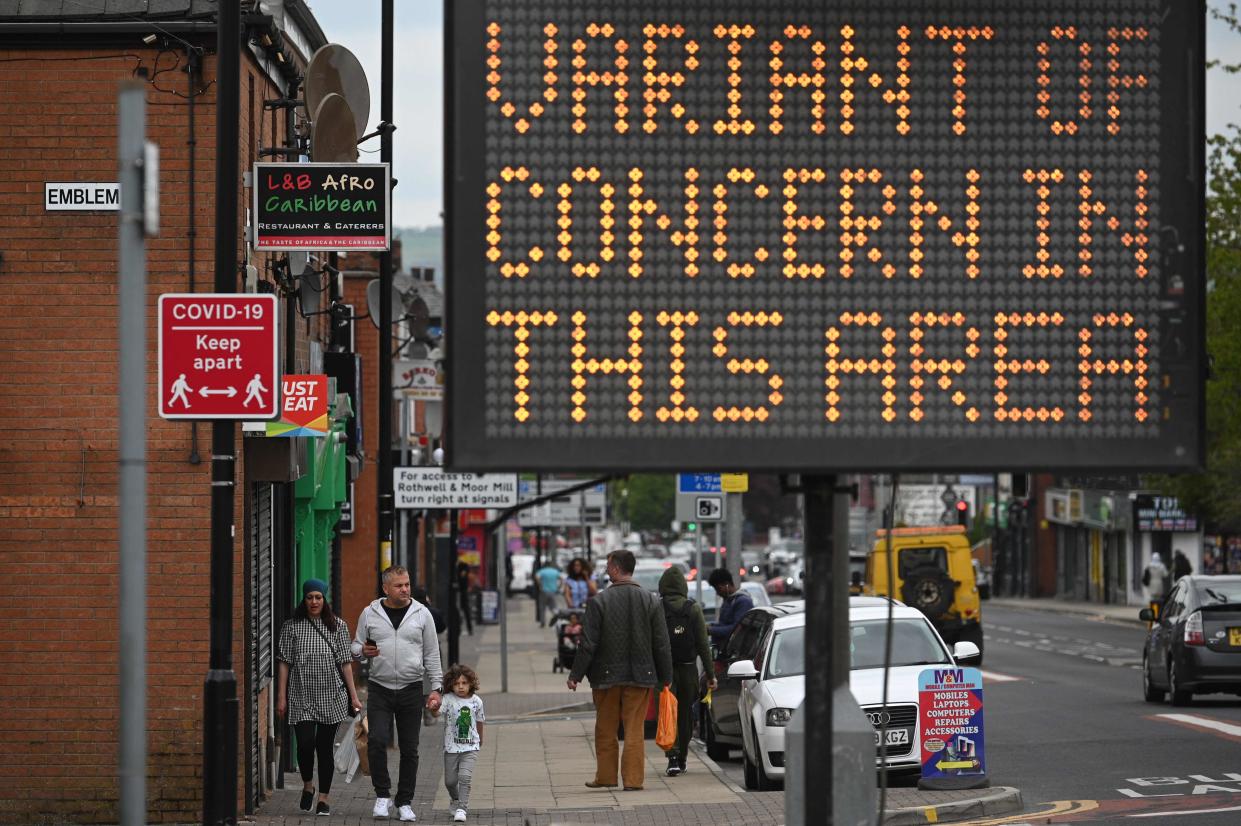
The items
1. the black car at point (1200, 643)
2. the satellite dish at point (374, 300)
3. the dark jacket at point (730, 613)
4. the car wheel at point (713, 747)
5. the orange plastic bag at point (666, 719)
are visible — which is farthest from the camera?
the satellite dish at point (374, 300)

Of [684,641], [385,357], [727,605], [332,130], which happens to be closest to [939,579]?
[727,605]

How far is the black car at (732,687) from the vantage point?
61.1 feet

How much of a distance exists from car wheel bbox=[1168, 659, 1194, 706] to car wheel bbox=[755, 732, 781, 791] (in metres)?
8.36

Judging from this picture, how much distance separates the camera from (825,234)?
6.41m

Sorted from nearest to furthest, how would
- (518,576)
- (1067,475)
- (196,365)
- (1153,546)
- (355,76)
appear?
(1067,475) < (196,365) < (355,76) < (1153,546) < (518,576)

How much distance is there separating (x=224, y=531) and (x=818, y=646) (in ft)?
13.1

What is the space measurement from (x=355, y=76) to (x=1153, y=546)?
178ft

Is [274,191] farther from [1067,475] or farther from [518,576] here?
[518,576]

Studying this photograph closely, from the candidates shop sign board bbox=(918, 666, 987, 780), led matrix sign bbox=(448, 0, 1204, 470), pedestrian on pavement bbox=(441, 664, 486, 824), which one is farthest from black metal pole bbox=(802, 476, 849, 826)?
shop sign board bbox=(918, 666, 987, 780)

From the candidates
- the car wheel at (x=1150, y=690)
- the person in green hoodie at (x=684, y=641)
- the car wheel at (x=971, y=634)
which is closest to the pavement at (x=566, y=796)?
the person in green hoodie at (x=684, y=641)

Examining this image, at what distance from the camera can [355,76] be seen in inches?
670

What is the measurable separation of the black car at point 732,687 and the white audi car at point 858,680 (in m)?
1.13

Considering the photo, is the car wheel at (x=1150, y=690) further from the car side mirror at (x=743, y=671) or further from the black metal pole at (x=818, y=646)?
the black metal pole at (x=818, y=646)

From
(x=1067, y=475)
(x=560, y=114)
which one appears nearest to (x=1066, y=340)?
(x=1067, y=475)
